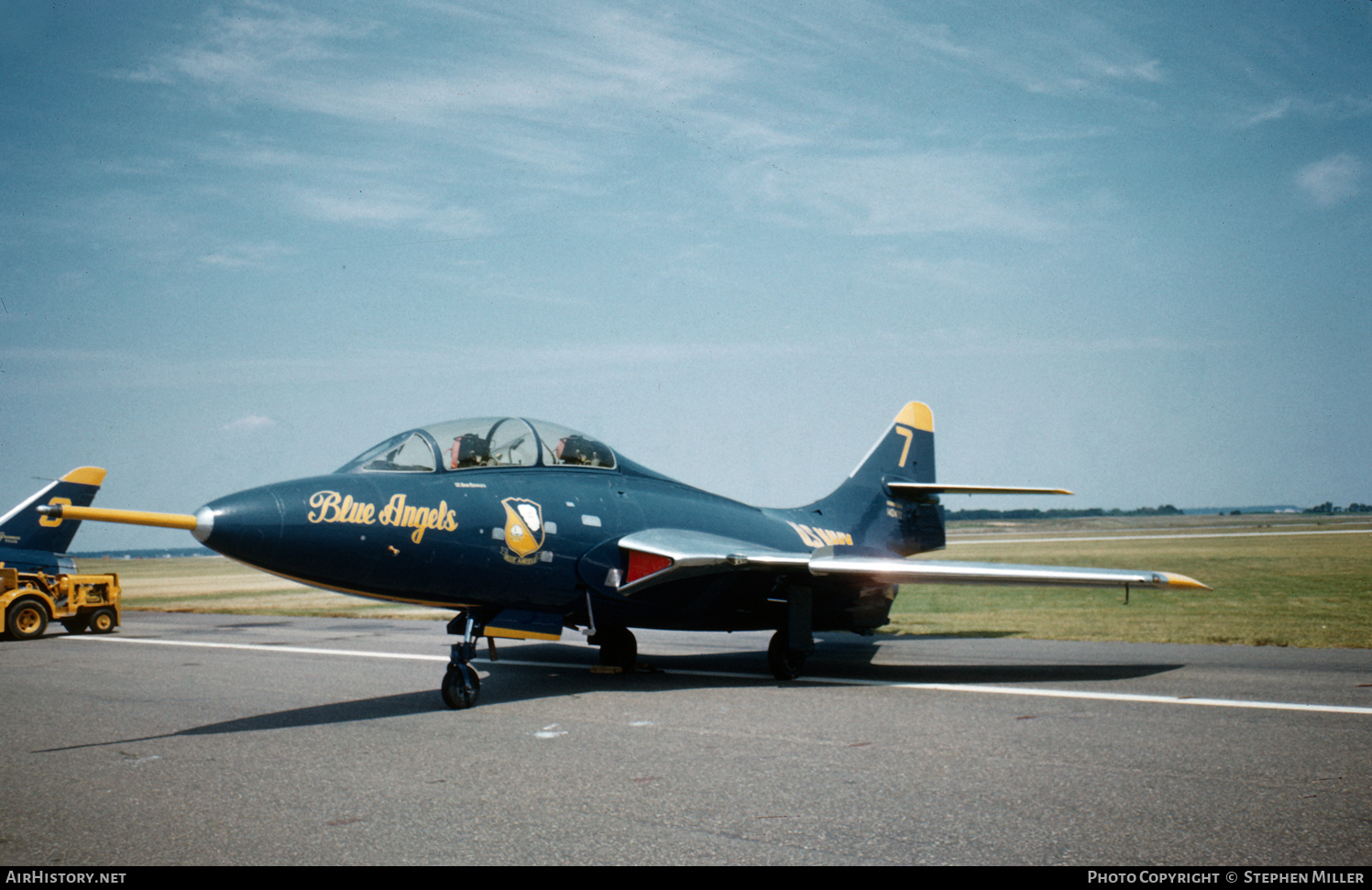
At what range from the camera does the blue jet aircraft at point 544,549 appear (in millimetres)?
8375

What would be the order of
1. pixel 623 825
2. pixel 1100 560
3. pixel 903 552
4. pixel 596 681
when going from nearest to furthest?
1. pixel 623 825
2. pixel 596 681
3. pixel 903 552
4. pixel 1100 560

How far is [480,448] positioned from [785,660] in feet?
15.3

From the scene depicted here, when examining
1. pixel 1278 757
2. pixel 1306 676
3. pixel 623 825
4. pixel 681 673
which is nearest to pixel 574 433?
pixel 681 673

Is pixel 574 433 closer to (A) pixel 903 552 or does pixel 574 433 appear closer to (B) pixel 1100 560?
(A) pixel 903 552

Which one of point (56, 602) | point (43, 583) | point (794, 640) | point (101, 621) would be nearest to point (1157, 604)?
point (794, 640)

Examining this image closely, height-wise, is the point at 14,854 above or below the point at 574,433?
below

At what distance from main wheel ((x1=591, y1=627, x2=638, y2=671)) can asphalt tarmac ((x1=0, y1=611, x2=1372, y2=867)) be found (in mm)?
502

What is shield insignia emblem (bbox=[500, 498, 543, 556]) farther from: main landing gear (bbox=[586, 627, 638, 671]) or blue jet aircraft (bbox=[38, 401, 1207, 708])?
main landing gear (bbox=[586, 627, 638, 671])

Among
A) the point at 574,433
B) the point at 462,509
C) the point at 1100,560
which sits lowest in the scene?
the point at 1100,560

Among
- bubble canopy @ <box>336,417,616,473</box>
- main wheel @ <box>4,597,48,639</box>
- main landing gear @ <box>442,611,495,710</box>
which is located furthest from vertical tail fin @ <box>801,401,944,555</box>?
main wheel @ <box>4,597,48,639</box>

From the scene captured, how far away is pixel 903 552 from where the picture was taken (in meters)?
17.5

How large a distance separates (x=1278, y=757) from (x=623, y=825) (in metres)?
4.85

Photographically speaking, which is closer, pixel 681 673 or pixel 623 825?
pixel 623 825

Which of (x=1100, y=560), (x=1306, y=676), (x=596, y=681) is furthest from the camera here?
(x=1100, y=560)
